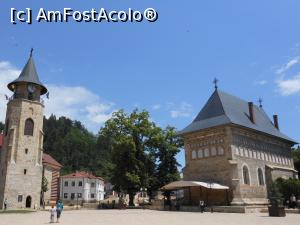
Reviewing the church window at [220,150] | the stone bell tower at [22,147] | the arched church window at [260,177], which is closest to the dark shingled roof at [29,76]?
the stone bell tower at [22,147]

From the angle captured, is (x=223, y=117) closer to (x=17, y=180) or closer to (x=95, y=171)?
(x=17, y=180)

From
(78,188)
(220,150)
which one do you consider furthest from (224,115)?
(78,188)

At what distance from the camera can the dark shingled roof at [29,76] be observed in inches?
1774

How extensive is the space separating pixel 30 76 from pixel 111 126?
542 inches

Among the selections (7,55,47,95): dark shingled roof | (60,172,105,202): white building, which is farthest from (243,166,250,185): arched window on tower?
(60,172,105,202): white building

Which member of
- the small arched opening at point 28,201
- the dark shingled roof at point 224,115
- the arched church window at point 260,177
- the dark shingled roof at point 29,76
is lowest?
the small arched opening at point 28,201

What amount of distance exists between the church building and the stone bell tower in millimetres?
19947

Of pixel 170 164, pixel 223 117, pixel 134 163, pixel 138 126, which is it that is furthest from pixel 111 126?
pixel 223 117

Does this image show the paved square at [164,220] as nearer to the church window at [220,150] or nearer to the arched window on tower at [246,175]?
the arched window on tower at [246,175]

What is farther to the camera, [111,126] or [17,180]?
[111,126]

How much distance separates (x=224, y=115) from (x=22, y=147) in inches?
1032

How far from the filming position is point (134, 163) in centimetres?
4266

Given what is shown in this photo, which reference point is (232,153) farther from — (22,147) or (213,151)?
(22,147)

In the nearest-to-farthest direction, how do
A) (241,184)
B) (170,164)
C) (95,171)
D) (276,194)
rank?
(276,194) < (241,184) < (170,164) < (95,171)
